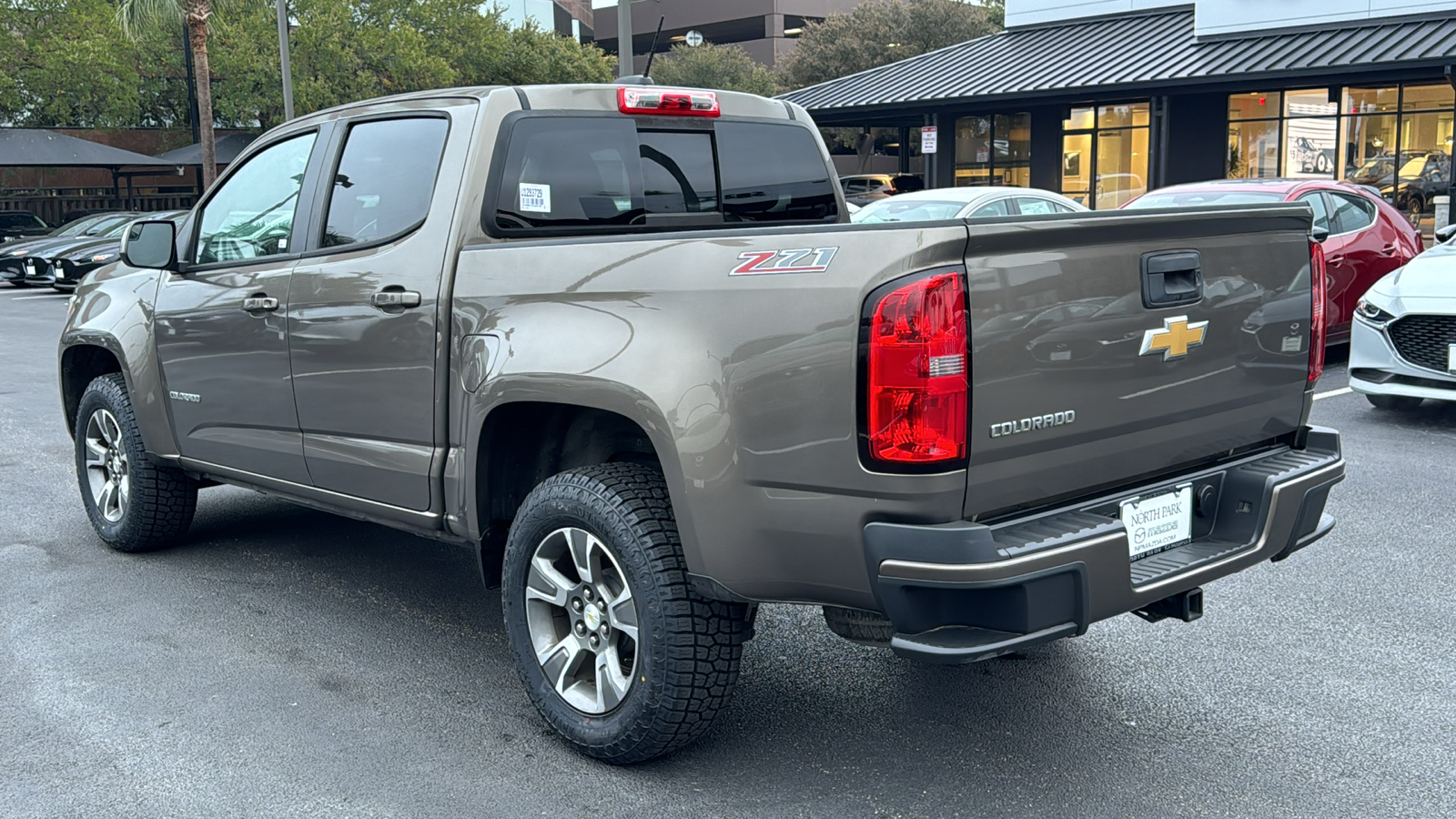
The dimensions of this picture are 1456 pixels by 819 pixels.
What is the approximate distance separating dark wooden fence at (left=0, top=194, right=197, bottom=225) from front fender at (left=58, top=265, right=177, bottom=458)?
33758mm

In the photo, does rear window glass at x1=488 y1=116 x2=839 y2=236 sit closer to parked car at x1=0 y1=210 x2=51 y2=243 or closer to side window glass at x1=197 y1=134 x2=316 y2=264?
side window glass at x1=197 y1=134 x2=316 y2=264

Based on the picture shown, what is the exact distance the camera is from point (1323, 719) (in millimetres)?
3812

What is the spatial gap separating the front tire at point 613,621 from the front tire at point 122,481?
2.52 m

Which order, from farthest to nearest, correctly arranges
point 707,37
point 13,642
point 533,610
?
point 707,37, point 13,642, point 533,610

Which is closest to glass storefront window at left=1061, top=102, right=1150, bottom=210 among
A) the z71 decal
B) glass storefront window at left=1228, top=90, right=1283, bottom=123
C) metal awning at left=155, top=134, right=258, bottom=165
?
glass storefront window at left=1228, top=90, right=1283, bottom=123

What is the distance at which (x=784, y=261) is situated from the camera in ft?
10.0

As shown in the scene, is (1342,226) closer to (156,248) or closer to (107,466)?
(156,248)

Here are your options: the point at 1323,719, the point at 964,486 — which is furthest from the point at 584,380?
the point at 1323,719

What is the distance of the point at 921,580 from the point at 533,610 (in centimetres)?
136

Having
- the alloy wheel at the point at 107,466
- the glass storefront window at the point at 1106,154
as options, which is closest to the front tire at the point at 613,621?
the alloy wheel at the point at 107,466

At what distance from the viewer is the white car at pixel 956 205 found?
11.4 m

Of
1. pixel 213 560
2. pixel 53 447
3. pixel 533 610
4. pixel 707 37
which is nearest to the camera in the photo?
pixel 533 610

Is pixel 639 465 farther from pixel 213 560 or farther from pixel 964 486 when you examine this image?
pixel 213 560

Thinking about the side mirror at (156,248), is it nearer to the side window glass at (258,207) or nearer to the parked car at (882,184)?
the side window glass at (258,207)
